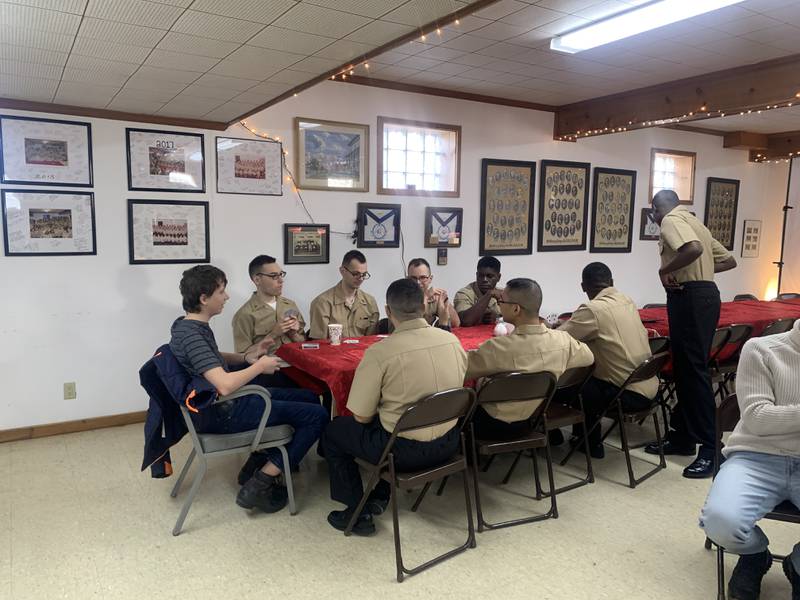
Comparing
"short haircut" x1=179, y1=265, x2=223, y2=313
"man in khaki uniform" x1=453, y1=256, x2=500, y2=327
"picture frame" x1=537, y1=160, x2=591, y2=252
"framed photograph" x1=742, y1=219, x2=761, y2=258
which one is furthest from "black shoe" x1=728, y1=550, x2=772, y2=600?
"framed photograph" x1=742, y1=219, x2=761, y2=258

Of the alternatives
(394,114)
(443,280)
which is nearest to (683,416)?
(443,280)

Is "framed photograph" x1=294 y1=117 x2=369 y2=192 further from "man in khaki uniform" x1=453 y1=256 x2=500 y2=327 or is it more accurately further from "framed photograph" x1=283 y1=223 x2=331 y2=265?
"man in khaki uniform" x1=453 y1=256 x2=500 y2=327

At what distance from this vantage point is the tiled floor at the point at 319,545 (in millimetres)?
2336

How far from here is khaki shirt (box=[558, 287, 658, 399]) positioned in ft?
10.9

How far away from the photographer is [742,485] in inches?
83.6

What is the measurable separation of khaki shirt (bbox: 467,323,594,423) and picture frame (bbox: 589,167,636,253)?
12.9ft

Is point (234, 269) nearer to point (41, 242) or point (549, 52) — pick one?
point (41, 242)

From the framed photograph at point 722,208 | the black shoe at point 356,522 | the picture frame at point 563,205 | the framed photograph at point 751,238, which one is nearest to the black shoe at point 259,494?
the black shoe at point 356,522

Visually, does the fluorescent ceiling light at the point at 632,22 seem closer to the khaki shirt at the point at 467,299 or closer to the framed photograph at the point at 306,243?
the khaki shirt at the point at 467,299

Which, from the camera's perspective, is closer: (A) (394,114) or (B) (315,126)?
(B) (315,126)

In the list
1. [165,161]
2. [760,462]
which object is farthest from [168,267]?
[760,462]

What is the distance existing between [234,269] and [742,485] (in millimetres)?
3572

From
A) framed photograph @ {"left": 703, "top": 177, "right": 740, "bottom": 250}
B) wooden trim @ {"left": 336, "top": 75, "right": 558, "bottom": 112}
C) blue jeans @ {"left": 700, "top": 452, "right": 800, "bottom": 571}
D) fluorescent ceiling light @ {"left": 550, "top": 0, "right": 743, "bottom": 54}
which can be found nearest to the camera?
blue jeans @ {"left": 700, "top": 452, "right": 800, "bottom": 571}

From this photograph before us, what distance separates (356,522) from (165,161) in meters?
2.91
